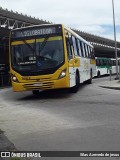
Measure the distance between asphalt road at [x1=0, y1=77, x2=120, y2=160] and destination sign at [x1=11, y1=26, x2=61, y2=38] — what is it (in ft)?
11.9

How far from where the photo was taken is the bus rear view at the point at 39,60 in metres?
17.2

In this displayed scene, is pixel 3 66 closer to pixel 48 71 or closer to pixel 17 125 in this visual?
pixel 48 71

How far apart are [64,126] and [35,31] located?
27.2 feet

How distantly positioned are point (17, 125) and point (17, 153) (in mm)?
3979

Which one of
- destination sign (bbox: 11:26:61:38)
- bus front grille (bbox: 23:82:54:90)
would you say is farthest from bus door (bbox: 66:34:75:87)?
bus front grille (bbox: 23:82:54:90)

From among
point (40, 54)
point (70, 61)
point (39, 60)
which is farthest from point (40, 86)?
point (70, 61)

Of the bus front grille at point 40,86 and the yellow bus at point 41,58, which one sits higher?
the yellow bus at point 41,58

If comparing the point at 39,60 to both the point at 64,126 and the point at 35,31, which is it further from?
the point at 64,126

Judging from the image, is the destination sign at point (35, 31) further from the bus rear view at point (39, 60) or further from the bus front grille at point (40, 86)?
the bus front grille at point (40, 86)

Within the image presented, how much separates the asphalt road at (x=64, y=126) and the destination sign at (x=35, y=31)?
3.63m

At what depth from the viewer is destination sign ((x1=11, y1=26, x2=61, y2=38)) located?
17594 millimetres

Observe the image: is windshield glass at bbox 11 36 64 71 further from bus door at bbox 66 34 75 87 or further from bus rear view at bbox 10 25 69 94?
bus door at bbox 66 34 75 87

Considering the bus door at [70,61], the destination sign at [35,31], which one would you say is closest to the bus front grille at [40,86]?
the bus door at [70,61]

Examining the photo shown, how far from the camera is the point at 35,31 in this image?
17.8m
